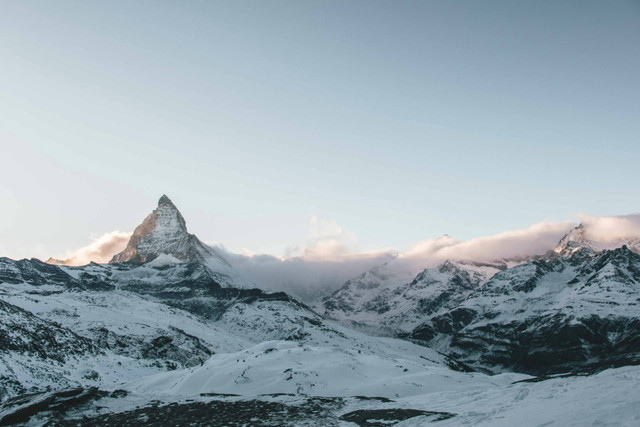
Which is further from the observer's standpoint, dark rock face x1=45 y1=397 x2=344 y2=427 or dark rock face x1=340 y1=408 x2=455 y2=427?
dark rock face x1=45 y1=397 x2=344 y2=427

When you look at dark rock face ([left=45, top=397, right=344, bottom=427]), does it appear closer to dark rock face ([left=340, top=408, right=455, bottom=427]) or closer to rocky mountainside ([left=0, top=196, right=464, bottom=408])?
dark rock face ([left=340, top=408, right=455, bottom=427])

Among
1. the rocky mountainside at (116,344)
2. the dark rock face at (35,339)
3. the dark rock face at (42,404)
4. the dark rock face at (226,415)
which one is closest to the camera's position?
the dark rock face at (226,415)

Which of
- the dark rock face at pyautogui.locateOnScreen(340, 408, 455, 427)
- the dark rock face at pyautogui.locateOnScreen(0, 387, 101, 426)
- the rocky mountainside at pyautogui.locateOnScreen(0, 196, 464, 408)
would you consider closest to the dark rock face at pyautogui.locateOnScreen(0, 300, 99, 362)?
the rocky mountainside at pyautogui.locateOnScreen(0, 196, 464, 408)

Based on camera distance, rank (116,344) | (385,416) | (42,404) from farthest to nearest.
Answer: (116,344) → (42,404) → (385,416)

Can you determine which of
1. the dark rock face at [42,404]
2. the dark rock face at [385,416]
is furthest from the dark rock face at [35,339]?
the dark rock face at [385,416]

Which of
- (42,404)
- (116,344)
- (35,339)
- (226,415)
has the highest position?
(35,339)

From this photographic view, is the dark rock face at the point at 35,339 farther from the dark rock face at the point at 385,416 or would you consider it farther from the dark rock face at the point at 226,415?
the dark rock face at the point at 385,416

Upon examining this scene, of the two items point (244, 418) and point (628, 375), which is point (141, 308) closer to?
point (244, 418)

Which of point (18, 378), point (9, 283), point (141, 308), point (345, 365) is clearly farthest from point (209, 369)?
point (9, 283)

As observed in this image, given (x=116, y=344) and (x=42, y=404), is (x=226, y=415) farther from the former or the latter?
(x=116, y=344)

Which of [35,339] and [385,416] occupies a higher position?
[35,339]

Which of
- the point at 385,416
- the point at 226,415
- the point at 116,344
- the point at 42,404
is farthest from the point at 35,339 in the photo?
the point at 385,416

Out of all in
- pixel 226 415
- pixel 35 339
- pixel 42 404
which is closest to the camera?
pixel 226 415

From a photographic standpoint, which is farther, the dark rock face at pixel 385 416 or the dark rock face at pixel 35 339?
the dark rock face at pixel 35 339
